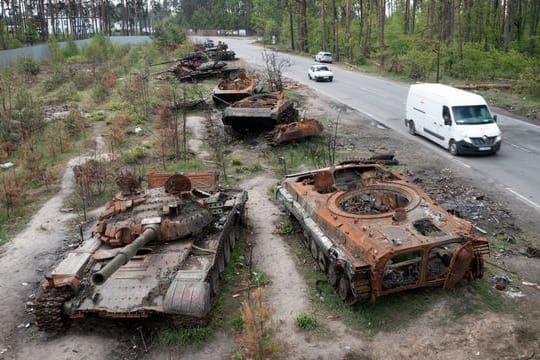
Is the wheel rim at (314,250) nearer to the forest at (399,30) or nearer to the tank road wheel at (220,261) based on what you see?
the tank road wheel at (220,261)

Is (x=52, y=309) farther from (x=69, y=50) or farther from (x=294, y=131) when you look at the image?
(x=69, y=50)

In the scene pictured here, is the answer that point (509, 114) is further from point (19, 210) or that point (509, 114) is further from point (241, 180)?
point (19, 210)

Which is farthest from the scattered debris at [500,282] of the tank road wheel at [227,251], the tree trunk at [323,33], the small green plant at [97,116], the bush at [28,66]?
the tree trunk at [323,33]

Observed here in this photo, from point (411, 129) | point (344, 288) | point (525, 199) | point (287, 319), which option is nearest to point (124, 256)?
point (287, 319)

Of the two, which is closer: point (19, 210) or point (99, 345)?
point (99, 345)

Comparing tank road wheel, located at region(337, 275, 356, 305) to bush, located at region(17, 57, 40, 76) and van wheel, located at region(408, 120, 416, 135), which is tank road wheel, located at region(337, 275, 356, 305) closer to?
van wheel, located at region(408, 120, 416, 135)

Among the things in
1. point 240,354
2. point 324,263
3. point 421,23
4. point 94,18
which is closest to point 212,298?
point 240,354

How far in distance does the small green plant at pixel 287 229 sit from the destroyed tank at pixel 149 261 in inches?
43.8

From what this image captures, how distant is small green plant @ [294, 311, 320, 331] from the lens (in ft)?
29.1

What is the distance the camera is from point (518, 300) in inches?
365

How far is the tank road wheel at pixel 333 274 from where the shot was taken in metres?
9.70

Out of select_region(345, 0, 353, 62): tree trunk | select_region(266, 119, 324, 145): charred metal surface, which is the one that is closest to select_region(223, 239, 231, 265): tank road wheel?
select_region(266, 119, 324, 145): charred metal surface

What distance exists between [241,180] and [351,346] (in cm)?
891

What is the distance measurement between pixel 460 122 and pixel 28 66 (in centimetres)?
3647
